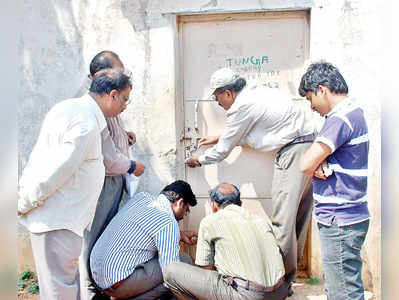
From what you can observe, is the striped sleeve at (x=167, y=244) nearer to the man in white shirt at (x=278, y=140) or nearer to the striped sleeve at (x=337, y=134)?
the man in white shirt at (x=278, y=140)

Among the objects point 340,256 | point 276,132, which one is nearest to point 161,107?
point 276,132

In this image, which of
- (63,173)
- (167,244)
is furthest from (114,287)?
(63,173)

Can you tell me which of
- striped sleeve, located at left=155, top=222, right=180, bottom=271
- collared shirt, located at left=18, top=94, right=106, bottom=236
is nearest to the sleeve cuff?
striped sleeve, located at left=155, top=222, right=180, bottom=271

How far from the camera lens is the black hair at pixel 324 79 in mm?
2686

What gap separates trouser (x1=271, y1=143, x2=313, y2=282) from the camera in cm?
356

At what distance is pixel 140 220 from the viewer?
3244 mm

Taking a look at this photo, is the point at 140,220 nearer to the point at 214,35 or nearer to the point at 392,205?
the point at 214,35

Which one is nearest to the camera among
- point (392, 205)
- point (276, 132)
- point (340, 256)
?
point (392, 205)

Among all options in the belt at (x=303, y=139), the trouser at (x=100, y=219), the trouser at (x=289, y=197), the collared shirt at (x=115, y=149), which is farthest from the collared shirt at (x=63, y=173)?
the belt at (x=303, y=139)

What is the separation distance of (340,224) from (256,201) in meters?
1.64

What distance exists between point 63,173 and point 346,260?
1644 mm

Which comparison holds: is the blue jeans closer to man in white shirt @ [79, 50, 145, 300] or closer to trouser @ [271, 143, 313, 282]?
trouser @ [271, 143, 313, 282]

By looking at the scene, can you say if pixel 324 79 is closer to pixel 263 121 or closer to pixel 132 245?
pixel 263 121

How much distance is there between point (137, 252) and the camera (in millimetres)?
3230
